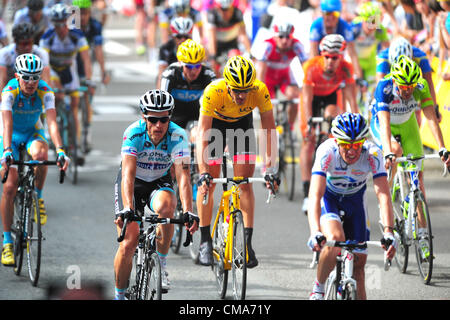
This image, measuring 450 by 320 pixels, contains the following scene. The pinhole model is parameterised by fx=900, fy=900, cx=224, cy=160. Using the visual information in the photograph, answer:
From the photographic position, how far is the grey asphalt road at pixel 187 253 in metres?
8.42

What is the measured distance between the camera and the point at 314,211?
6875mm

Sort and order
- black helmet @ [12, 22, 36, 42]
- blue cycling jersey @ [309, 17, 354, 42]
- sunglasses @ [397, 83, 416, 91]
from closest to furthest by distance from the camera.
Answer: sunglasses @ [397, 83, 416, 91], black helmet @ [12, 22, 36, 42], blue cycling jersey @ [309, 17, 354, 42]

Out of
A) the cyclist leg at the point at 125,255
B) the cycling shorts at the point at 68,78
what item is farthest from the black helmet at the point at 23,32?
the cyclist leg at the point at 125,255

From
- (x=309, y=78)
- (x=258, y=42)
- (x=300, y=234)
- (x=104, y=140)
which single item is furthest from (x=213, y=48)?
(x=300, y=234)

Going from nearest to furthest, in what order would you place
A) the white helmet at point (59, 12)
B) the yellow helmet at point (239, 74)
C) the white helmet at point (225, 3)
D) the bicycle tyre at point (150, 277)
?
the bicycle tyre at point (150, 277), the yellow helmet at point (239, 74), the white helmet at point (59, 12), the white helmet at point (225, 3)

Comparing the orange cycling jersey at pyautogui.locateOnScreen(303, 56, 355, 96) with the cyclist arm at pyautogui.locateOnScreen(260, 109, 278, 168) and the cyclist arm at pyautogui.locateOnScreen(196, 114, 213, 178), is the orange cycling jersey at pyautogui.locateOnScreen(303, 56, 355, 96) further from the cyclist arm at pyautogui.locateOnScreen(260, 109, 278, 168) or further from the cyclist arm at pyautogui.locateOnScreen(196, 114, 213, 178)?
the cyclist arm at pyautogui.locateOnScreen(196, 114, 213, 178)

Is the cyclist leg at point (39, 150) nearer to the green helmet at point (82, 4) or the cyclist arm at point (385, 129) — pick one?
the cyclist arm at point (385, 129)

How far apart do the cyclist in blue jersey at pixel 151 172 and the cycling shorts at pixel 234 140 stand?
1.15 m

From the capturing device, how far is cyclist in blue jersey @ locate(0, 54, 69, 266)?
29.0ft

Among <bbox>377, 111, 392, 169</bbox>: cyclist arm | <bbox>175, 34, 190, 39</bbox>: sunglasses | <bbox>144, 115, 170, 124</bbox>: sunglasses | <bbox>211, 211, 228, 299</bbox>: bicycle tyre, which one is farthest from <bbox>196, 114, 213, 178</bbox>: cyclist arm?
<bbox>175, 34, 190, 39</bbox>: sunglasses

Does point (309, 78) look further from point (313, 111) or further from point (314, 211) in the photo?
point (314, 211)

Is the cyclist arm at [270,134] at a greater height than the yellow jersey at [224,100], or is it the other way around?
the yellow jersey at [224,100]

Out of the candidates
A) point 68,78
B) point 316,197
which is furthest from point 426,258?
point 68,78

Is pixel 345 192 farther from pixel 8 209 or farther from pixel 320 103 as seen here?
pixel 320 103
